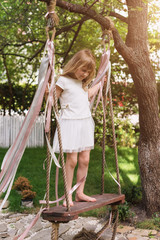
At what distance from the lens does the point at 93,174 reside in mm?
6059

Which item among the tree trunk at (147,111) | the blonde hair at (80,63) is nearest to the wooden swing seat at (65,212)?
the blonde hair at (80,63)

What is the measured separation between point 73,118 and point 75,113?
0.05 metres

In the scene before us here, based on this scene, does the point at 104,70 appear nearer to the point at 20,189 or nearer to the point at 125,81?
the point at 20,189

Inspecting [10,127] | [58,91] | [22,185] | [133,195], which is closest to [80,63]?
[58,91]

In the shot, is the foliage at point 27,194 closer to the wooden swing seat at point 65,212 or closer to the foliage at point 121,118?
the wooden swing seat at point 65,212

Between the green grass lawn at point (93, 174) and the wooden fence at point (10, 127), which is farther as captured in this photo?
the wooden fence at point (10, 127)

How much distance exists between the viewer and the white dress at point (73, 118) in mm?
3086

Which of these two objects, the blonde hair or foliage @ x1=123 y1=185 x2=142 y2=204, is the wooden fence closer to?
foliage @ x1=123 y1=185 x2=142 y2=204

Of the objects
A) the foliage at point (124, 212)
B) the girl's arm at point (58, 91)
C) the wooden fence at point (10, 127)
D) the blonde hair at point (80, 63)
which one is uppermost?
the blonde hair at point (80, 63)

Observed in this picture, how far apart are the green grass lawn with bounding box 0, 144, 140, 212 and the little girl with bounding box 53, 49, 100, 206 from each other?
6.86ft

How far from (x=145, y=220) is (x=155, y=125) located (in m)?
1.27

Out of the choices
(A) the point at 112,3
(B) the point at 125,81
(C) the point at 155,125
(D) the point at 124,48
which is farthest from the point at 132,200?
(B) the point at 125,81

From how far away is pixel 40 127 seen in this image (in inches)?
352

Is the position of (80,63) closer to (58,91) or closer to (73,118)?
(58,91)
